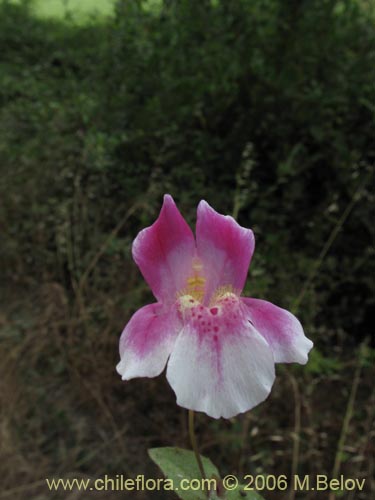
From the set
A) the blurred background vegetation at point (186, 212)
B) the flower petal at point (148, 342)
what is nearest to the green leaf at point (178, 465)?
the flower petal at point (148, 342)

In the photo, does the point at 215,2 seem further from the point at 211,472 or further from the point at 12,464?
the point at 211,472

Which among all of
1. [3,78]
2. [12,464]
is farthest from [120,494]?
[3,78]

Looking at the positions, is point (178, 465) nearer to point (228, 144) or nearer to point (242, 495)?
point (242, 495)

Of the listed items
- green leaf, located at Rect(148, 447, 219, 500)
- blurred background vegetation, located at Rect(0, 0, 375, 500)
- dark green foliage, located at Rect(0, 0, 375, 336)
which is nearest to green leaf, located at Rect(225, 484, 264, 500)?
green leaf, located at Rect(148, 447, 219, 500)

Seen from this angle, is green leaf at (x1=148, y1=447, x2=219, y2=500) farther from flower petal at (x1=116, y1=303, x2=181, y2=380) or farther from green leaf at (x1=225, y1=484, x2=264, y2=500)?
flower petal at (x1=116, y1=303, x2=181, y2=380)

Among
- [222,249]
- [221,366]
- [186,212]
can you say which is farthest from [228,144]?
[221,366]
